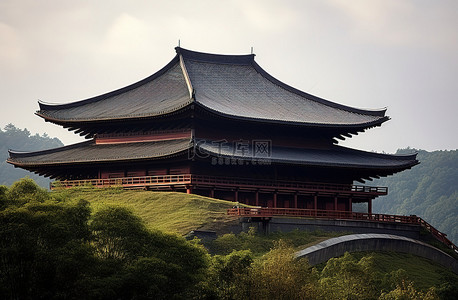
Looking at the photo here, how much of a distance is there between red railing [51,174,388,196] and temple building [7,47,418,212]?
8 cm

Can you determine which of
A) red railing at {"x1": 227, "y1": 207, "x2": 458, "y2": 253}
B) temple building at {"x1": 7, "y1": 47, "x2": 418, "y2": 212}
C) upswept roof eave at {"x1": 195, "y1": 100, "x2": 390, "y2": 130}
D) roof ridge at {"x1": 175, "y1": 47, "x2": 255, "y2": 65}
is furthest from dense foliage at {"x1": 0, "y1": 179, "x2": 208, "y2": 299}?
roof ridge at {"x1": 175, "y1": 47, "x2": 255, "y2": 65}

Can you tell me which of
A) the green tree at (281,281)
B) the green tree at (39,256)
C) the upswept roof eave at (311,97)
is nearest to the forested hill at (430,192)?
the upswept roof eave at (311,97)

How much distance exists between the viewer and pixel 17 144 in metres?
172

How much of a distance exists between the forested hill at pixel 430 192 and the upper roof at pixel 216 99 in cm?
8741

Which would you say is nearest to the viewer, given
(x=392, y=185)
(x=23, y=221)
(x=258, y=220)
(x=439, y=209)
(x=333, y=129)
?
(x=23, y=221)

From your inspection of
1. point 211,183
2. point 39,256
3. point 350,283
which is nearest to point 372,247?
point 211,183

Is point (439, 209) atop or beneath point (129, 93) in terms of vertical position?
beneath

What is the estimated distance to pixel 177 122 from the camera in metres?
63.0

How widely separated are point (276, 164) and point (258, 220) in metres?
10.4

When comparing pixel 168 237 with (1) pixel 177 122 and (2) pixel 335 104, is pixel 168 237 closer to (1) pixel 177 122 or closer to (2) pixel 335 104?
(1) pixel 177 122

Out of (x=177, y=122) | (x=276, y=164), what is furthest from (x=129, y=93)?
(x=276, y=164)

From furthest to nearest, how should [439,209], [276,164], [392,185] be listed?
[392,185] < [439,209] < [276,164]

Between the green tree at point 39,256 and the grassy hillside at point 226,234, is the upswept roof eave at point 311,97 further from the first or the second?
the green tree at point 39,256

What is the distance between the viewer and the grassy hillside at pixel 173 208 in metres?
49.1
